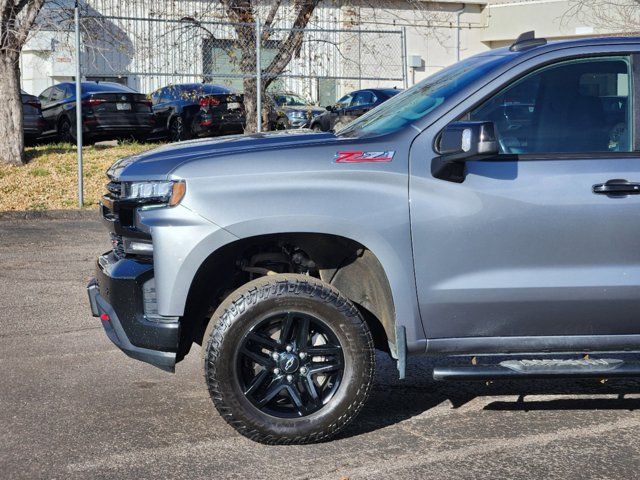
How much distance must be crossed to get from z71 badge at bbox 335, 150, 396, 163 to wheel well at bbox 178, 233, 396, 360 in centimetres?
40

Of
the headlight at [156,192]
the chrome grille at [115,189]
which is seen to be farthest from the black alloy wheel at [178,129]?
the headlight at [156,192]

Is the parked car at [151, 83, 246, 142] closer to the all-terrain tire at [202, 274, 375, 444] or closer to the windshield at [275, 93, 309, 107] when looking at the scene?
the windshield at [275, 93, 309, 107]

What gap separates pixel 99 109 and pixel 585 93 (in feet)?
60.0

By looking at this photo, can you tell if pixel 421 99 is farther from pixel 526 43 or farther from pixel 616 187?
pixel 616 187

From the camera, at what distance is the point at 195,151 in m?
5.23

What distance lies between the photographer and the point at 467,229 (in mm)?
4930

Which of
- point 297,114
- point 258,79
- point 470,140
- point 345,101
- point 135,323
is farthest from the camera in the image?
point 345,101

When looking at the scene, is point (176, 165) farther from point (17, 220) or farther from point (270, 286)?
point (17, 220)

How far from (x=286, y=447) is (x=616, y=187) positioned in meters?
2.13

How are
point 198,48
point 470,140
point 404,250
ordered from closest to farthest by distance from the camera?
Answer: point 470,140 → point 404,250 → point 198,48

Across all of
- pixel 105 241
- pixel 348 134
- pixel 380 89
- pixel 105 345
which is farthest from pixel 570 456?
pixel 380 89

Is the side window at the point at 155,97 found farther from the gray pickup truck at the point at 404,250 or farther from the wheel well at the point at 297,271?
the gray pickup truck at the point at 404,250

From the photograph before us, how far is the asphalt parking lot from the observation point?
4754 mm

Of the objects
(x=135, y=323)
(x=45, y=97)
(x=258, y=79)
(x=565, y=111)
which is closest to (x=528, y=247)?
(x=565, y=111)
